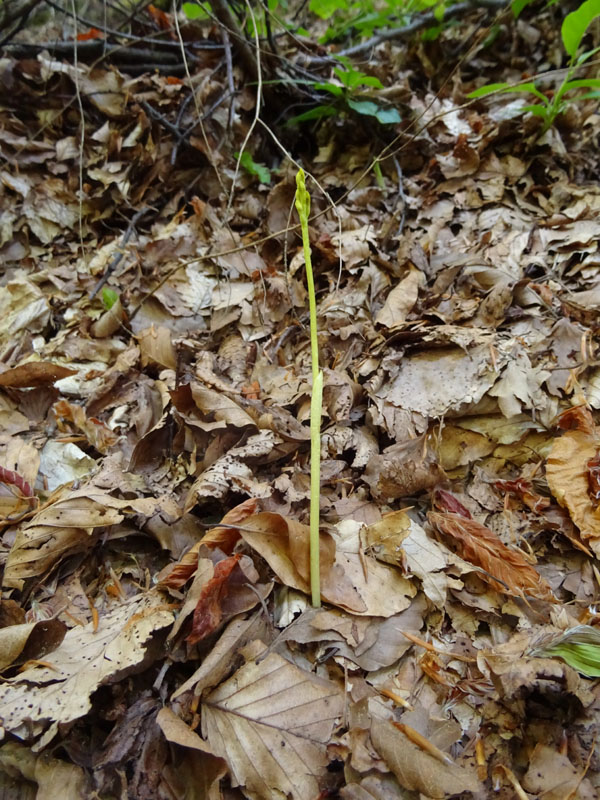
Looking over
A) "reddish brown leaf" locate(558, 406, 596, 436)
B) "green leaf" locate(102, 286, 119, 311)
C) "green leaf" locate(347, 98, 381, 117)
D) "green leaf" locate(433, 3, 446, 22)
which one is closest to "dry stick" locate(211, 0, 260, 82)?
"green leaf" locate(347, 98, 381, 117)

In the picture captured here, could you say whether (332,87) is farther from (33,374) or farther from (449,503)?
(449,503)

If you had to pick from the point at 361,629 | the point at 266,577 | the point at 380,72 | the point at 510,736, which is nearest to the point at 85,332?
the point at 266,577

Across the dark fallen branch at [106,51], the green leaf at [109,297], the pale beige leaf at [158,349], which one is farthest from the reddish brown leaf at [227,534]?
the dark fallen branch at [106,51]

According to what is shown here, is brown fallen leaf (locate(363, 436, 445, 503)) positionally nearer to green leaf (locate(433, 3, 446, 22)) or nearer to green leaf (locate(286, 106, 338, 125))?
green leaf (locate(286, 106, 338, 125))

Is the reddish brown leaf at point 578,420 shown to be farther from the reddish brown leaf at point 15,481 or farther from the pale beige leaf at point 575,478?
the reddish brown leaf at point 15,481

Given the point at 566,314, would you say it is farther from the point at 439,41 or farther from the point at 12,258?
the point at 12,258

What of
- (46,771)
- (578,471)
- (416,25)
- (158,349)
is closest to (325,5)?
(416,25)
